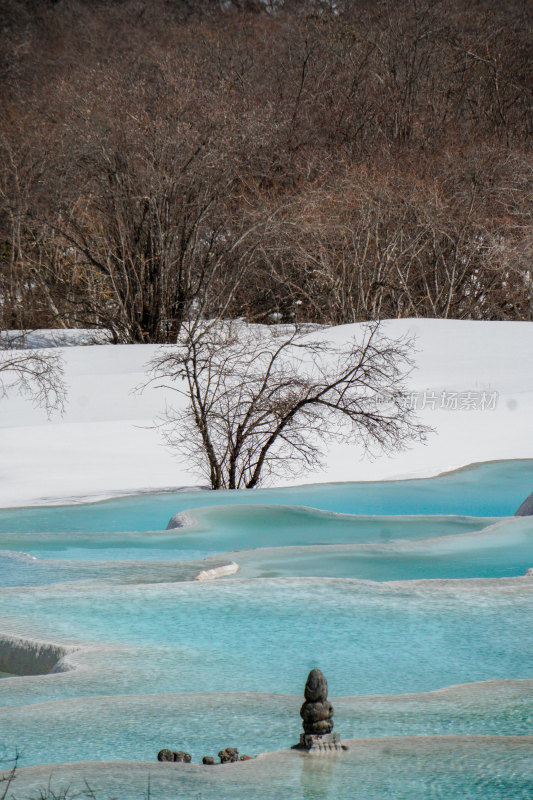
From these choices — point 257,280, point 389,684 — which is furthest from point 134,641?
point 257,280

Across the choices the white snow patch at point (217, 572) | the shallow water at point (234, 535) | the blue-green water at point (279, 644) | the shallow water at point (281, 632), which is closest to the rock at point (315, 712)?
the blue-green water at point (279, 644)

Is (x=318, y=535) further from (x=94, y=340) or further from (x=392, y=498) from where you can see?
(x=94, y=340)

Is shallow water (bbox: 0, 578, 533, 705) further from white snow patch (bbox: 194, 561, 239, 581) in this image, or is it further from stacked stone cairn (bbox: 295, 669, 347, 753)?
stacked stone cairn (bbox: 295, 669, 347, 753)

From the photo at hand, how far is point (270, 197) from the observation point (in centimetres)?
2050

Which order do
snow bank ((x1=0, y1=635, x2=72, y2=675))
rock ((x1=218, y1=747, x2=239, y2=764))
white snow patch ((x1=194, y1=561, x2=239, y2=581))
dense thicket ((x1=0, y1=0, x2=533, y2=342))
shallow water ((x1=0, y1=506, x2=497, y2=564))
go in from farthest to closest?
1. dense thicket ((x1=0, y1=0, x2=533, y2=342))
2. shallow water ((x1=0, y1=506, x2=497, y2=564))
3. white snow patch ((x1=194, y1=561, x2=239, y2=581))
4. snow bank ((x1=0, y1=635, x2=72, y2=675))
5. rock ((x1=218, y1=747, x2=239, y2=764))

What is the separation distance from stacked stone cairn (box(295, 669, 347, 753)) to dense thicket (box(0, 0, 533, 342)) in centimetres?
1212

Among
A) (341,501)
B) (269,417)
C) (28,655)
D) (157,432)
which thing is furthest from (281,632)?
(157,432)

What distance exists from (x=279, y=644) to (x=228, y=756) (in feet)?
5.20

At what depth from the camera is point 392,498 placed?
31.7 feet

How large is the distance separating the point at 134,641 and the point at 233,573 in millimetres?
1441

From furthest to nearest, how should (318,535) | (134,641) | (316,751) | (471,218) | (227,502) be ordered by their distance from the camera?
(471,218)
(227,502)
(318,535)
(134,641)
(316,751)

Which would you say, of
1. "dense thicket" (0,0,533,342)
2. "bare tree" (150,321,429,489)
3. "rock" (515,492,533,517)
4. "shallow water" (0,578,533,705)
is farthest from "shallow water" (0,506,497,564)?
"dense thicket" (0,0,533,342)

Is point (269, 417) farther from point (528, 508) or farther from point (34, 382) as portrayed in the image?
point (528, 508)

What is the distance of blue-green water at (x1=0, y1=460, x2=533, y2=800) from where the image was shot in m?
3.10
